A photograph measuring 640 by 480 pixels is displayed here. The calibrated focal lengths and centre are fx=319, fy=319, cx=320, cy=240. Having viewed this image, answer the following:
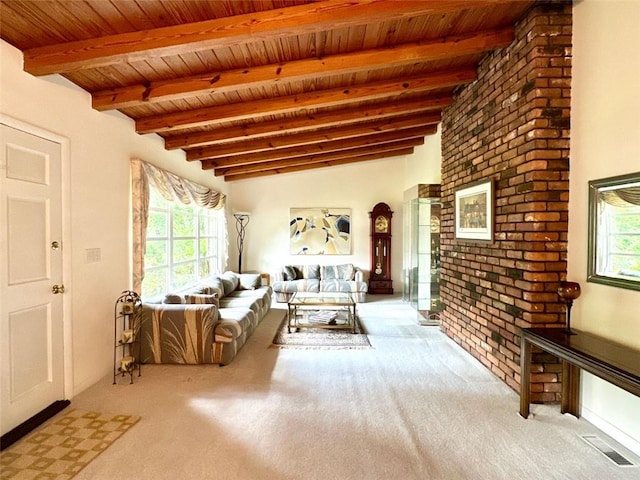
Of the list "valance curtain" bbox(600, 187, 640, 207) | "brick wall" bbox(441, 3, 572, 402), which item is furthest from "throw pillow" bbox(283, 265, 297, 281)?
"valance curtain" bbox(600, 187, 640, 207)

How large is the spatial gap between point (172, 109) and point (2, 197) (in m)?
1.81

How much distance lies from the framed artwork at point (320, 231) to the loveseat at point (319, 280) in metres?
0.48

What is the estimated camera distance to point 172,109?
338 centimetres

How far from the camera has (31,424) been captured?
2141mm

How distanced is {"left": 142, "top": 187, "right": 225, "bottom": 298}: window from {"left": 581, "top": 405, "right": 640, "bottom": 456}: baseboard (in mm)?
4242

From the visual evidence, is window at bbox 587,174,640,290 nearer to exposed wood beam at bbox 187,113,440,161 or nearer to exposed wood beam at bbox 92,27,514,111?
exposed wood beam at bbox 92,27,514,111

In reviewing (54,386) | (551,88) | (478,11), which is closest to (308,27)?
(478,11)

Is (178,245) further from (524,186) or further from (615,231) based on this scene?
(615,231)

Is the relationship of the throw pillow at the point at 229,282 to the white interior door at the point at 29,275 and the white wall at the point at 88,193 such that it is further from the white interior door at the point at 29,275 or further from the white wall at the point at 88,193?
the white interior door at the point at 29,275

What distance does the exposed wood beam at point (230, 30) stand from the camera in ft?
6.44

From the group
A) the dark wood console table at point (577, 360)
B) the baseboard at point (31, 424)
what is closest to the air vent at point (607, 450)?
the dark wood console table at point (577, 360)

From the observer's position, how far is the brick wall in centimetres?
235

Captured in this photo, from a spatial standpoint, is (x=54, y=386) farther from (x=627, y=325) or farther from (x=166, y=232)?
(x=627, y=325)

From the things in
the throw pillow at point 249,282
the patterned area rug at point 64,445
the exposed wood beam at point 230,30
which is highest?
the exposed wood beam at point 230,30
